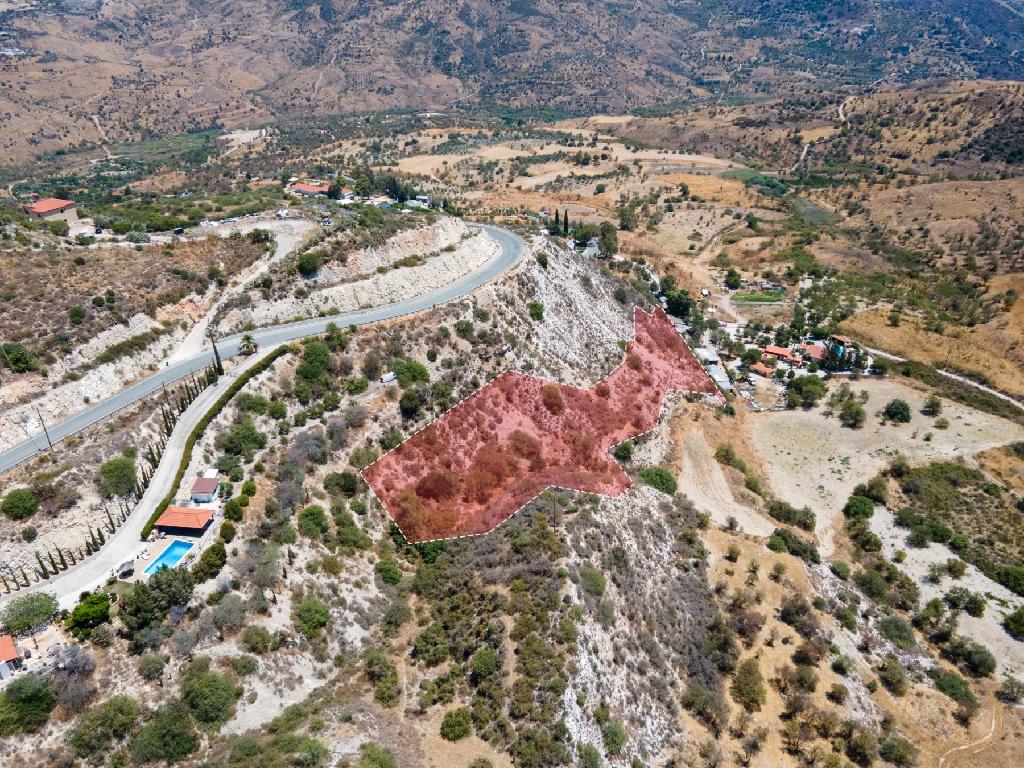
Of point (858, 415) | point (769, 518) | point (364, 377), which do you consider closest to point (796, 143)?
point (858, 415)

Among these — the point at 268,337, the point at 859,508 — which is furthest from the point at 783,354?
the point at 268,337

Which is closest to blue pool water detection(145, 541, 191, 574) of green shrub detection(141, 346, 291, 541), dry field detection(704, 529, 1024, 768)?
green shrub detection(141, 346, 291, 541)

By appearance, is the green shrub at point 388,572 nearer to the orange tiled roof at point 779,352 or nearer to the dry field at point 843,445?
the dry field at point 843,445

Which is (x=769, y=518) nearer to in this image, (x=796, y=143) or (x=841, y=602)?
(x=841, y=602)

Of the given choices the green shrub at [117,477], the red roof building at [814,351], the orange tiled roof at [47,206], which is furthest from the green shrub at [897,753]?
the orange tiled roof at [47,206]

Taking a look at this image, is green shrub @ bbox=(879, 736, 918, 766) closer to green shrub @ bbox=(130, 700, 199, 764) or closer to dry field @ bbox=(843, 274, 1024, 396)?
green shrub @ bbox=(130, 700, 199, 764)

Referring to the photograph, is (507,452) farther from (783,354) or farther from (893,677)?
(783,354)

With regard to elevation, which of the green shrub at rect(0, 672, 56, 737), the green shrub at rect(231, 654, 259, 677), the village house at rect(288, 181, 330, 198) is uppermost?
the village house at rect(288, 181, 330, 198)
